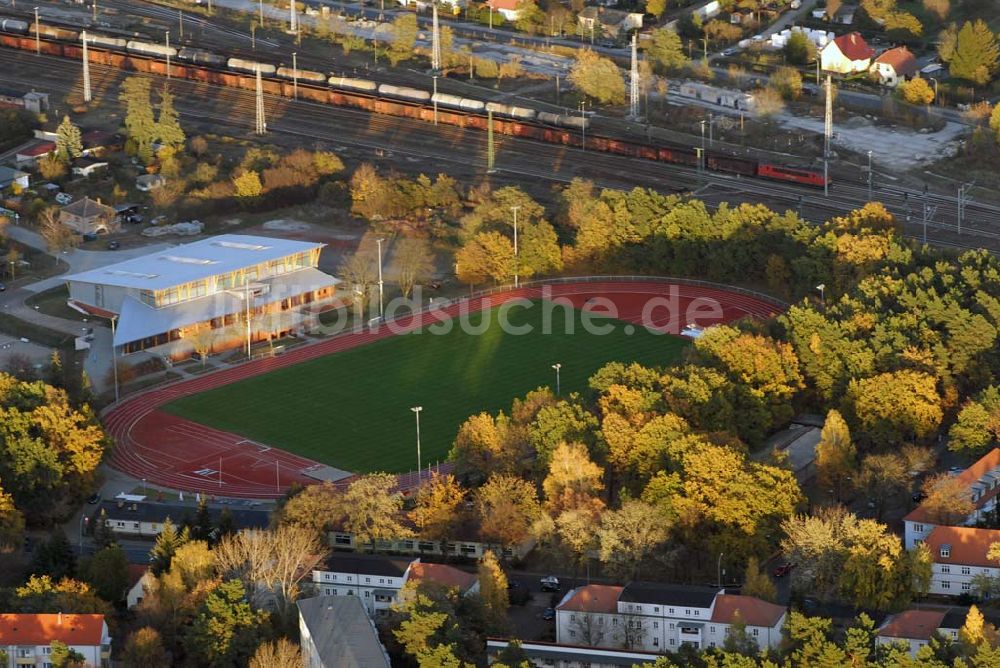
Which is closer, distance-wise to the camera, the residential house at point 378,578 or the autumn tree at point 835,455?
the residential house at point 378,578

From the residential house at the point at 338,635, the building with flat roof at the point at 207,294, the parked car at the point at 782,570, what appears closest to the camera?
the residential house at the point at 338,635

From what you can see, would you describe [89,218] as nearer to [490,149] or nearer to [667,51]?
[490,149]

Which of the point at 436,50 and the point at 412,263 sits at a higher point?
the point at 436,50

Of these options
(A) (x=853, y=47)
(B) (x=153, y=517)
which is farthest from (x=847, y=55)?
(B) (x=153, y=517)

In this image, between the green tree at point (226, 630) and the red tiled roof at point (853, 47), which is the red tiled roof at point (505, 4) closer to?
the red tiled roof at point (853, 47)

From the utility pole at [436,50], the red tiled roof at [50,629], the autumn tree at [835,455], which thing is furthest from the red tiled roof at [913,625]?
the utility pole at [436,50]

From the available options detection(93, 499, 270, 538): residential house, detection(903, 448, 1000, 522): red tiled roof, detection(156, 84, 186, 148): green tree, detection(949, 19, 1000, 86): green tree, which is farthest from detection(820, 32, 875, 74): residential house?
detection(93, 499, 270, 538): residential house

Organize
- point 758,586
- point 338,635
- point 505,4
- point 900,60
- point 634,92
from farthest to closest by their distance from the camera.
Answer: point 505,4 → point 900,60 → point 634,92 → point 758,586 → point 338,635
